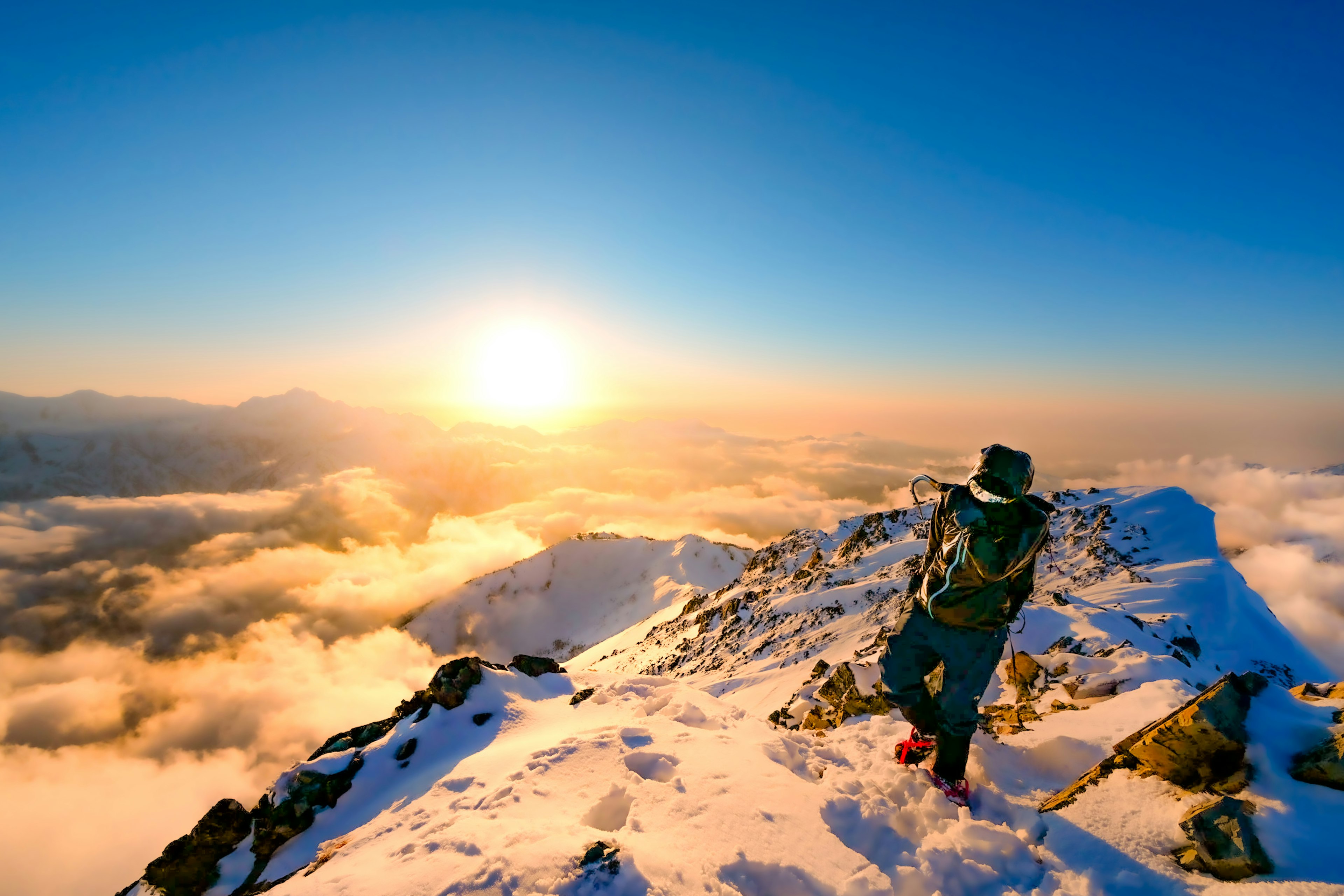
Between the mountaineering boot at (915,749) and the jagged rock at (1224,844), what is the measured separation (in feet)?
7.25

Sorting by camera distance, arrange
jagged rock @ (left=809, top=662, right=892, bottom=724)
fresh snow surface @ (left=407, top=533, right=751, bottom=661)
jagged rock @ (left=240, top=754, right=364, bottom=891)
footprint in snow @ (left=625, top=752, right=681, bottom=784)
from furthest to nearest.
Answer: fresh snow surface @ (left=407, top=533, right=751, bottom=661)
jagged rock @ (left=809, top=662, right=892, bottom=724)
jagged rock @ (left=240, top=754, right=364, bottom=891)
footprint in snow @ (left=625, top=752, right=681, bottom=784)

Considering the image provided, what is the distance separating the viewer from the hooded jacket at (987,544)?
4797mm

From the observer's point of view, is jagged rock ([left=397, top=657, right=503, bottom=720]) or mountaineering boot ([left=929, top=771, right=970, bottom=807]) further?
jagged rock ([left=397, top=657, right=503, bottom=720])

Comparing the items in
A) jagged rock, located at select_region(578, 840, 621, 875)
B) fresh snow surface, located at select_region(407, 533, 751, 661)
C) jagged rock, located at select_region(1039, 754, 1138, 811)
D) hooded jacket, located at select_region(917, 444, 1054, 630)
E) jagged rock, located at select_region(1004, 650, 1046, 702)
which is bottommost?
fresh snow surface, located at select_region(407, 533, 751, 661)

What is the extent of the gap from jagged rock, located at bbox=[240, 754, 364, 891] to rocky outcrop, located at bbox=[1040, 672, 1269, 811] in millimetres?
9655

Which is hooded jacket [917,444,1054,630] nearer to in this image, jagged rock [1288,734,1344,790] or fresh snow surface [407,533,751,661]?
jagged rock [1288,734,1344,790]

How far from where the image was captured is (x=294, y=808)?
7.78 m

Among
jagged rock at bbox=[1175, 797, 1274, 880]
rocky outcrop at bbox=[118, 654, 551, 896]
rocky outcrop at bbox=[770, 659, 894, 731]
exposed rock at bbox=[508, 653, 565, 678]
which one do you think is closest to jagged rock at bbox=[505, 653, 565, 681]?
exposed rock at bbox=[508, 653, 565, 678]

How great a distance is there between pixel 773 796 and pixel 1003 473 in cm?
408

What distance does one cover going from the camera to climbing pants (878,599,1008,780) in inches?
205

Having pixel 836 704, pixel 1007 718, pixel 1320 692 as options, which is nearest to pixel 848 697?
pixel 836 704

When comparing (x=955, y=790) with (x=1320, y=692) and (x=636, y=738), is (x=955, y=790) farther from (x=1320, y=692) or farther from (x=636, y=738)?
(x=1320, y=692)

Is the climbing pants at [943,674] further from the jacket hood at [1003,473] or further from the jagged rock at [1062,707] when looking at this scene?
the jagged rock at [1062,707]

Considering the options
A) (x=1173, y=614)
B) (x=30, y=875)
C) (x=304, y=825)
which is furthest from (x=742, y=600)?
(x=30, y=875)
